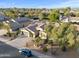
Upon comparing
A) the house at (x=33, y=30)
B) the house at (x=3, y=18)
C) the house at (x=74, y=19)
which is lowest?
the house at (x=33, y=30)

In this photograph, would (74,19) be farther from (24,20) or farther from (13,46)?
(13,46)

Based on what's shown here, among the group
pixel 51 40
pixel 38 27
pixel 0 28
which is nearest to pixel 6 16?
pixel 0 28

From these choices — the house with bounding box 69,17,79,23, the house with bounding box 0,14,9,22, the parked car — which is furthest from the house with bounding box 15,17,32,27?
the house with bounding box 69,17,79,23

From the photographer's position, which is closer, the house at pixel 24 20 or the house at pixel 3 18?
the house at pixel 3 18

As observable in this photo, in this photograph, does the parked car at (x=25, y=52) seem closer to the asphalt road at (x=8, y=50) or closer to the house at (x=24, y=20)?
the asphalt road at (x=8, y=50)

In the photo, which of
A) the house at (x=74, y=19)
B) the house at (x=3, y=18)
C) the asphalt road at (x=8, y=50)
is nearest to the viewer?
the house at (x=3, y=18)

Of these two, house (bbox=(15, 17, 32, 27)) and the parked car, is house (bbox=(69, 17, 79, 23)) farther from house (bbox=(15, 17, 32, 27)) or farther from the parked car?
the parked car

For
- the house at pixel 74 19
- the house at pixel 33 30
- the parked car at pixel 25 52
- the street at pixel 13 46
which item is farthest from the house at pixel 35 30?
the house at pixel 74 19

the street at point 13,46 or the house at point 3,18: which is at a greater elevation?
the house at point 3,18

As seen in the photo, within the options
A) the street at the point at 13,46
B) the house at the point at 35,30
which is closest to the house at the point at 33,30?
the house at the point at 35,30

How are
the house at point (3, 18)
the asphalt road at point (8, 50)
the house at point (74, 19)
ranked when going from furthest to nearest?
the house at point (74, 19), the asphalt road at point (8, 50), the house at point (3, 18)

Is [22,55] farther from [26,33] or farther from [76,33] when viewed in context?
[76,33]
